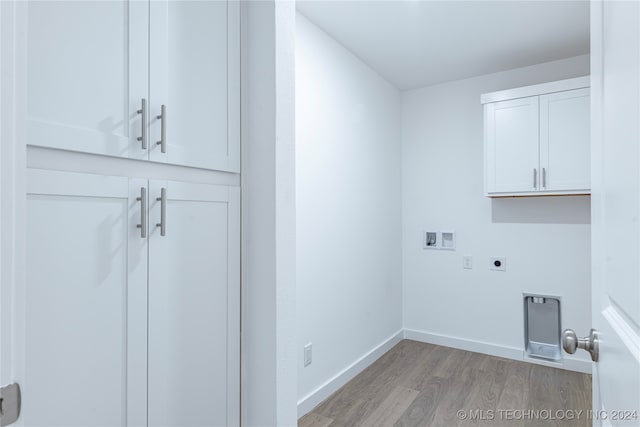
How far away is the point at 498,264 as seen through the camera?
326 centimetres

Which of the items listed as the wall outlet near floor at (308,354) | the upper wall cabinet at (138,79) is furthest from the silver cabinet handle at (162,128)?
the wall outlet near floor at (308,354)

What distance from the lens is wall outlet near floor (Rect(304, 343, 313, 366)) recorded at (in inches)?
92.0

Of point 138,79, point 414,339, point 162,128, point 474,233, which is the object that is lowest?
point 414,339

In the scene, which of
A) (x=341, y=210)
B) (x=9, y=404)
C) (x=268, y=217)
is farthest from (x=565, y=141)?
(x=9, y=404)

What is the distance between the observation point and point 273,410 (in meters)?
1.24

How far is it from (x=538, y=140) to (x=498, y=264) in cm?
110

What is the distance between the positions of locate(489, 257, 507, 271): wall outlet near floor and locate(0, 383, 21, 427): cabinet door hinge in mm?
3387

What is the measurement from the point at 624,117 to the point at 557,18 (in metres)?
2.44

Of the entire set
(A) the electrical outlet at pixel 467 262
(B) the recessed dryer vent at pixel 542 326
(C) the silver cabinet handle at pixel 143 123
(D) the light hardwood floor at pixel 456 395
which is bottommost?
(D) the light hardwood floor at pixel 456 395

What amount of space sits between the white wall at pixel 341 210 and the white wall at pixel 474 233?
229 mm

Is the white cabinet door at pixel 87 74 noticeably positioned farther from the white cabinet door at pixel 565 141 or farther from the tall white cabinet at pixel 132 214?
the white cabinet door at pixel 565 141

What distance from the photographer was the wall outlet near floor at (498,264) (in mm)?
3234

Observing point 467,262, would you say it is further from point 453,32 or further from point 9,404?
point 9,404

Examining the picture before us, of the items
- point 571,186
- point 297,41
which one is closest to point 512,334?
point 571,186
